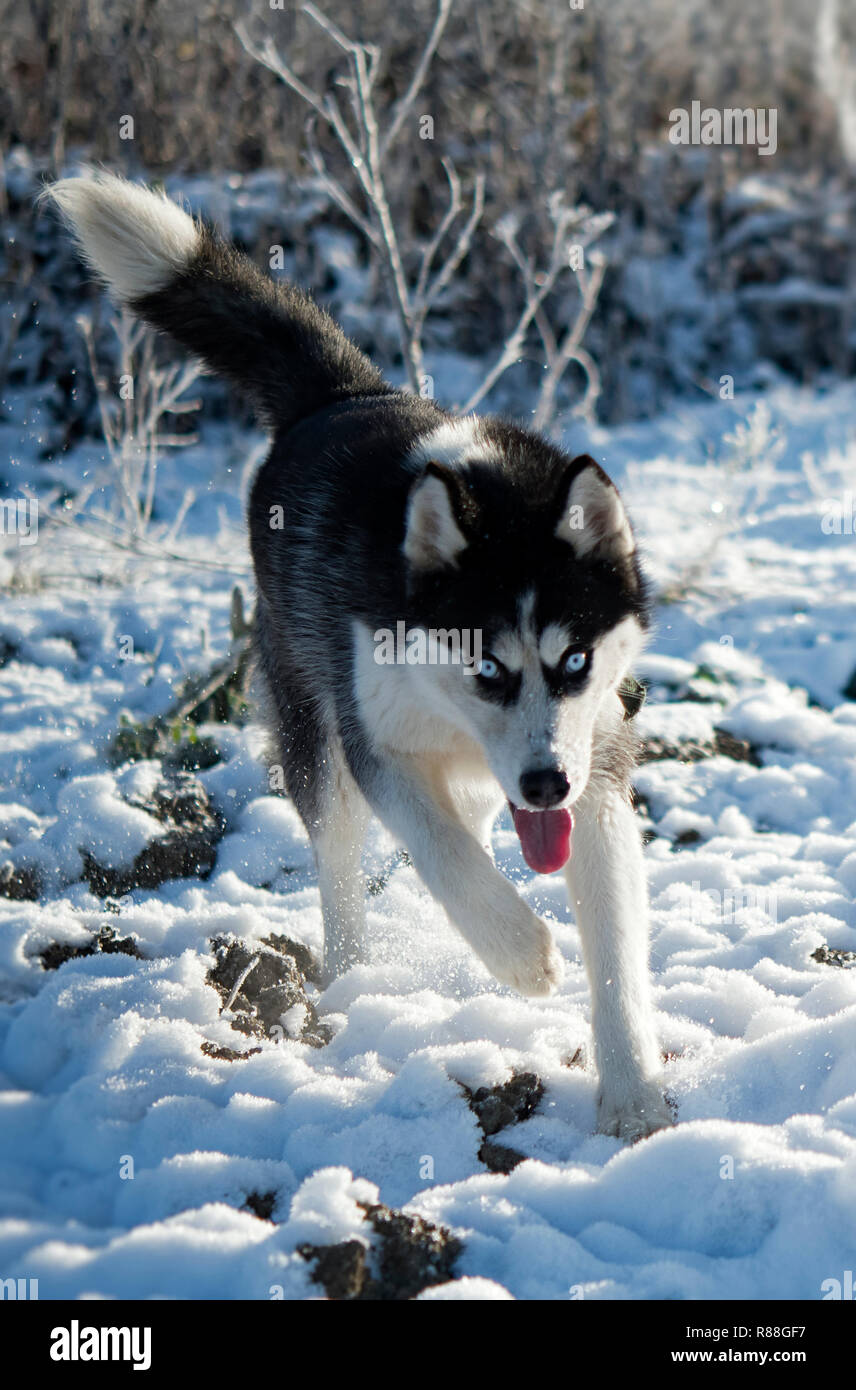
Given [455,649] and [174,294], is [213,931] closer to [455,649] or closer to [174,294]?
[455,649]

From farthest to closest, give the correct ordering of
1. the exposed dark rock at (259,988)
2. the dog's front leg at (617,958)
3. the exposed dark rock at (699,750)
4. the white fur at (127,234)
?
1. the exposed dark rock at (699,750)
2. the white fur at (127,234)
3. the exposed dark rock at (259,988)
4. the dog's front leg at (617,958)

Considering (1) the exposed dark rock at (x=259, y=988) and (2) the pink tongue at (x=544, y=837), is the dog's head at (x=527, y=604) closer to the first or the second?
(2) the pink tongue at (x=544, y=837)

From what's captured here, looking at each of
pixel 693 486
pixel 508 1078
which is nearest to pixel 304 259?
pixel 693 486

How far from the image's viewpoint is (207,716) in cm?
473

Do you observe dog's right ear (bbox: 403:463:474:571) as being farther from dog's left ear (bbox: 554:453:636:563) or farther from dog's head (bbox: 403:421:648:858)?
dog's left ear (bbox: 554:453:636:563)

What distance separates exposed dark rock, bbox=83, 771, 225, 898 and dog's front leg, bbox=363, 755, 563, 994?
1.02 meters

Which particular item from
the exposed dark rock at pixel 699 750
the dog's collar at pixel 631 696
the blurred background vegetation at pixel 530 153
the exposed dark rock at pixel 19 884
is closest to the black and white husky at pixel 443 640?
the dog's collar at pixel 631 696

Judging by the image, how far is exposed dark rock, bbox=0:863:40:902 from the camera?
3.37 meters

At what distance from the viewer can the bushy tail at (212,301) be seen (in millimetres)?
3725

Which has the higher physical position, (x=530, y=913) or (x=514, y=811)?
(x=514, y=811)

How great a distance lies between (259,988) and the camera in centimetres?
307

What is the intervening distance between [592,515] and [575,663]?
0.36m

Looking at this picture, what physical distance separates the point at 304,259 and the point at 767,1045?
8.78 meters

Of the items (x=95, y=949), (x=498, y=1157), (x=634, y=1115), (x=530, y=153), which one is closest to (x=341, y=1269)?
(x=498, y=1157)
